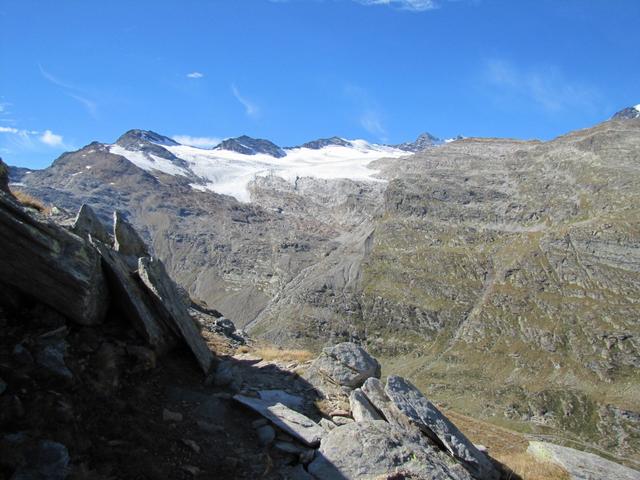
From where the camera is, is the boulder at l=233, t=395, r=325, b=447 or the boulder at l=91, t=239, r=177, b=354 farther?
the boulder at l=91, t=239, r=177, b=354

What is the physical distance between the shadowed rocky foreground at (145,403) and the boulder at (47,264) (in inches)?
1.3

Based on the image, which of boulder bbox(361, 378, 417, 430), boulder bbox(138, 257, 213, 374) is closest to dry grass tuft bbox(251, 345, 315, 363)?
boulder bbox(138, 257, 213, 374)

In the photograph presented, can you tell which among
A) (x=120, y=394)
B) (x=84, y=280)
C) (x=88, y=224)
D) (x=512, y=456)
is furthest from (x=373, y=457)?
(x=88, y=224)

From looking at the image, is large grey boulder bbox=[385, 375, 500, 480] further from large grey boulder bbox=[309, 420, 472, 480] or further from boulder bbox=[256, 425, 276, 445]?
boulder bbox=[256, 425, 276, 445]

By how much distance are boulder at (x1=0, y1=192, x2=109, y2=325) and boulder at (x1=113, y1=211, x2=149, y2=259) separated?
754 cm

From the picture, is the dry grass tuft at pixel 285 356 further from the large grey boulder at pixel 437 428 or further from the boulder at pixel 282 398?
the large grey boulder at pixel 437 428

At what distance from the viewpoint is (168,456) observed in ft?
44.0

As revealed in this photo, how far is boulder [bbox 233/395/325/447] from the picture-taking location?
633 inches

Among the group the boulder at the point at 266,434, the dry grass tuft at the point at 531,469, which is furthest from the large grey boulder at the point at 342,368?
the dry grass tuft at the point at 531,469

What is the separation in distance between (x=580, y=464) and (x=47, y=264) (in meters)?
19.4

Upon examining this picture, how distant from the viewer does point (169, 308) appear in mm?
18734

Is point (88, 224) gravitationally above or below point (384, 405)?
above

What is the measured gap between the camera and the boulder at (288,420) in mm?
16078

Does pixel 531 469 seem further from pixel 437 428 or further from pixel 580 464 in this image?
pixel 437 428
